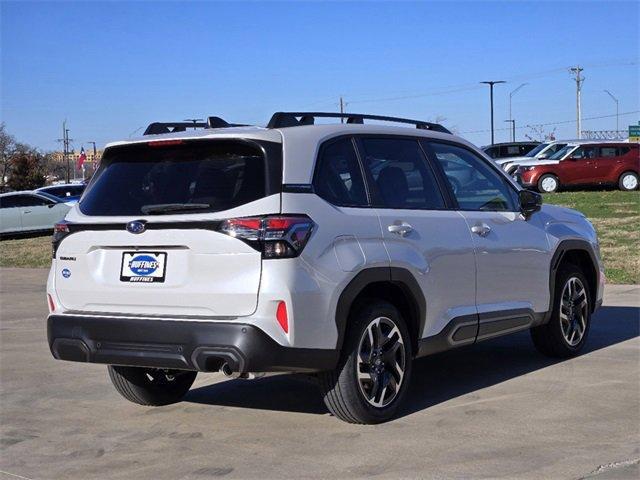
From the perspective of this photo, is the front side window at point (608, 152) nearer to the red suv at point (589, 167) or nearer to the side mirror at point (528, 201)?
the red suv at point (589, 167)

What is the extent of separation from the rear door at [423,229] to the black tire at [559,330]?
4.51 ft

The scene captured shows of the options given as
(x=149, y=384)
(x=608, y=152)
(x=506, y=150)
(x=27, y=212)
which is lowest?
(x=149, y=384)

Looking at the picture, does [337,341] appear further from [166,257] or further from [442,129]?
[442,129]

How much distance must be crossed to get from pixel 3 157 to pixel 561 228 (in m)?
82.0

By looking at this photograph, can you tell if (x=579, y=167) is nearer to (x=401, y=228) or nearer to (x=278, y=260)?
(x=401, y=228)

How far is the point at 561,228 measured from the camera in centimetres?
814

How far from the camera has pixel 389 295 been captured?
21.1 ft

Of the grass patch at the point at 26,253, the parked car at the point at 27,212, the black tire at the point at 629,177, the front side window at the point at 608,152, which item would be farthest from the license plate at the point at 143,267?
the black tire at the point at 629,177

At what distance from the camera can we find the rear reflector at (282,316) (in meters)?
5.48

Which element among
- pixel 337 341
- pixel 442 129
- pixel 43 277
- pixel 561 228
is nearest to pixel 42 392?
pixel 337 341

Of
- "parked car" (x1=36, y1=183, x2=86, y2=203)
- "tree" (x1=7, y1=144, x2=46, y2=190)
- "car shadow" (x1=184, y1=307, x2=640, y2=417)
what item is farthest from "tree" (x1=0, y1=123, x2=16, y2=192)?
"car shadow" (x1=184, y1=307, x2=640, y2=417)

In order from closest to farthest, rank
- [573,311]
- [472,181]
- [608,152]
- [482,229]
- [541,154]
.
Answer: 1. [482,229]
2. [472,181]
3. [573,311]
4. [608,152]
5. [541,154]

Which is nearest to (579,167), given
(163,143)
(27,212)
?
(27,212)

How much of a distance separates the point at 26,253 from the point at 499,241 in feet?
57.9
